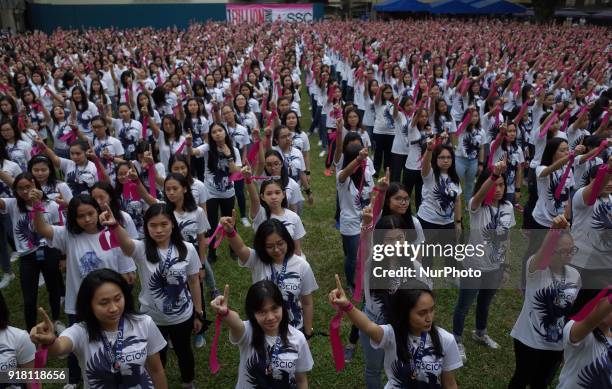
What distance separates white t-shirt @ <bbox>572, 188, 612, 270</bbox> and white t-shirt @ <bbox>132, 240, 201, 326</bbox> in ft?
10.5

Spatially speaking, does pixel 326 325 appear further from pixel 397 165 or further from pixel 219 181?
pixel 397 165

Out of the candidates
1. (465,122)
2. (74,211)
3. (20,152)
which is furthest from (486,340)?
(20,152)

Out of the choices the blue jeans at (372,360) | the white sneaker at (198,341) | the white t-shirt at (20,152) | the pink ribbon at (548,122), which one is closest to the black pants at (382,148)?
the pink ribbon at (548,122)

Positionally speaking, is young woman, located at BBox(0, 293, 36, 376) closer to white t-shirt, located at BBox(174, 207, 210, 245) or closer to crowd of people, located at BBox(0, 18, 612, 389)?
crowd of people, located at BBox(0, 18, 612, 389)

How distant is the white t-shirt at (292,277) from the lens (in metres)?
3.10

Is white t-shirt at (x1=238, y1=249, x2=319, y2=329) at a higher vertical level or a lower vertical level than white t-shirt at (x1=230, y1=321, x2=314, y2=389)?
higher

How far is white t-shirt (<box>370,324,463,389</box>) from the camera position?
2.43 m

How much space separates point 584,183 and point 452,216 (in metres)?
1.78

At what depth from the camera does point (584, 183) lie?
5.20 meters

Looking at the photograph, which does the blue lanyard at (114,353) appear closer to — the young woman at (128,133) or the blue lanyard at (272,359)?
the blue lanyard at (272,359)

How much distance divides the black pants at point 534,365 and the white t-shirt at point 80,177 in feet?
13.7

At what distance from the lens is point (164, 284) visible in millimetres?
3135

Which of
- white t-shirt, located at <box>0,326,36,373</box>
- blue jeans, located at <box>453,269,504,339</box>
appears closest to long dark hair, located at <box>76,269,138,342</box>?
white t-shirt, located at <box>0,326,36,373</box>

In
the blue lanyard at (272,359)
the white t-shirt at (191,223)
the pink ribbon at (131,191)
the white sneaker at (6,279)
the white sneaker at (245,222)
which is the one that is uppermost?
the pink ribbon at (131,191)
